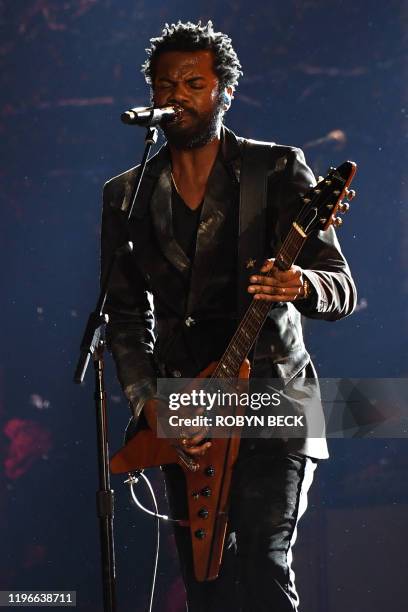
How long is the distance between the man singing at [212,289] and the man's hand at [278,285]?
2.7 inches

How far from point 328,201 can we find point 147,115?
51 cm

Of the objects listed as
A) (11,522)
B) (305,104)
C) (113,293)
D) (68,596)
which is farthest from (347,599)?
(305,104)

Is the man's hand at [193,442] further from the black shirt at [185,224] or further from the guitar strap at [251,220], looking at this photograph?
the black shirt at [185,224]

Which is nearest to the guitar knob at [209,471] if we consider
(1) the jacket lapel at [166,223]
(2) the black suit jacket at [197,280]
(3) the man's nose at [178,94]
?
(2) the black suit jacket at [197,280]

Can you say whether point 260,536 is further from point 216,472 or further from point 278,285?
point 278,285

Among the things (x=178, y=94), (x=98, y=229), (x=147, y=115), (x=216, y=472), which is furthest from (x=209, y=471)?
(x=98, y=229)

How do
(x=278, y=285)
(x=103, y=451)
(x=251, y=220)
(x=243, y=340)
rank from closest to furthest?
(x=278, y=285) → (x=103, y=451) → (x=243, y=340) → (x=251, y=220)

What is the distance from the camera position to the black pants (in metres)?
2.45

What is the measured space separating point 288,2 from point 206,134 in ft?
4.95

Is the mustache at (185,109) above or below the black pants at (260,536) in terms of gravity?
above

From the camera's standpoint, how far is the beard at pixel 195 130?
9.11 ft

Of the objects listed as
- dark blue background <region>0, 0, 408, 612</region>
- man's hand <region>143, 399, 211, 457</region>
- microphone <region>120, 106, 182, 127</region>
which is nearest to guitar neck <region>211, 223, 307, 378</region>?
man's hand <region>143, 399, 211, 457</region>

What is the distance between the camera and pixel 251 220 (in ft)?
9.03

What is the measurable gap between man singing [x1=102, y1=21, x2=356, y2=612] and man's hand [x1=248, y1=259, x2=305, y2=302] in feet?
0.22
